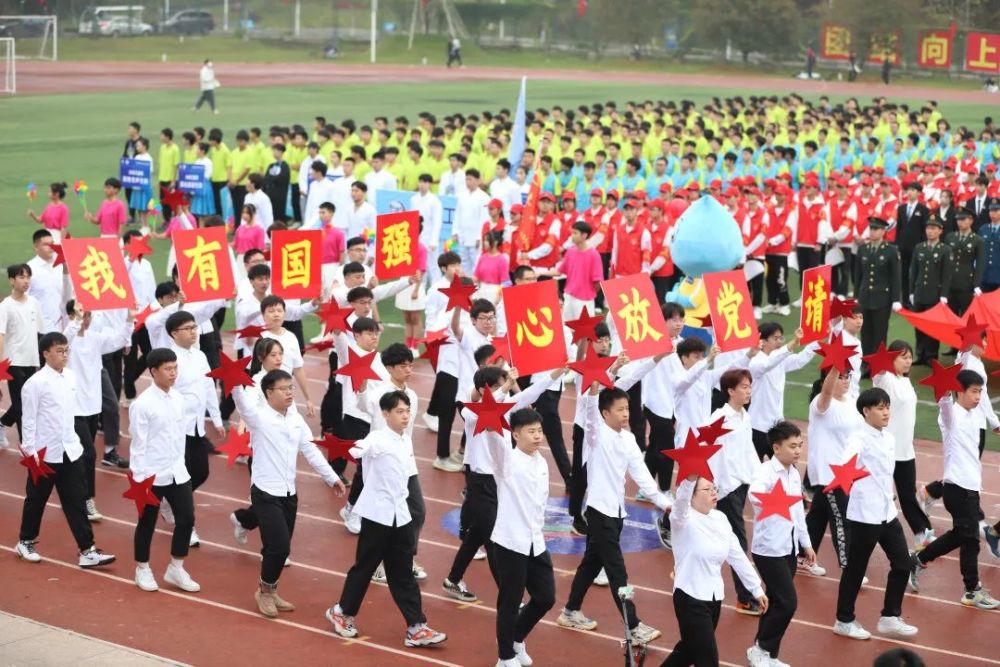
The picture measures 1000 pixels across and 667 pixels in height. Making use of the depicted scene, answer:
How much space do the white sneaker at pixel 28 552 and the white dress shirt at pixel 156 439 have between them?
125cm

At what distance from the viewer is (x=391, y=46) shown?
72.0 m

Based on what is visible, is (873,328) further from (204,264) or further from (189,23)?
(189,23)

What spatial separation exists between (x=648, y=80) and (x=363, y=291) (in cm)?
5152

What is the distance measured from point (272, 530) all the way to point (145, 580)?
114cm

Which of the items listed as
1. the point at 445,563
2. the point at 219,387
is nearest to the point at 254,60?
the point at 219,387

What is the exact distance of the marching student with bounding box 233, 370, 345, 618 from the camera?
10062 mm

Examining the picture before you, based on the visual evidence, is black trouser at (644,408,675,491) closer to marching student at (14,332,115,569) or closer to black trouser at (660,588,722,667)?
black trouser at (660,588,722,667)

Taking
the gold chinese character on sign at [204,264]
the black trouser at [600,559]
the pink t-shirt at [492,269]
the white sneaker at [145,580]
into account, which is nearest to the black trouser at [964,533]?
the black trouser at [600,559]

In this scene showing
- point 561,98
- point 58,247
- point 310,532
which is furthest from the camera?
point 561,98

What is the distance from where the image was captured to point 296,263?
13180 millimetres

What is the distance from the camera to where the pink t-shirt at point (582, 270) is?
16.5 meters

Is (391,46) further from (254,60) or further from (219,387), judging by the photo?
(219,387)

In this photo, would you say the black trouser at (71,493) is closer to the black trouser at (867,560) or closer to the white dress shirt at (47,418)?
the white dress shirt at (47,418)

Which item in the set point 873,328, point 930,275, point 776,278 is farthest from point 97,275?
point 776,278
